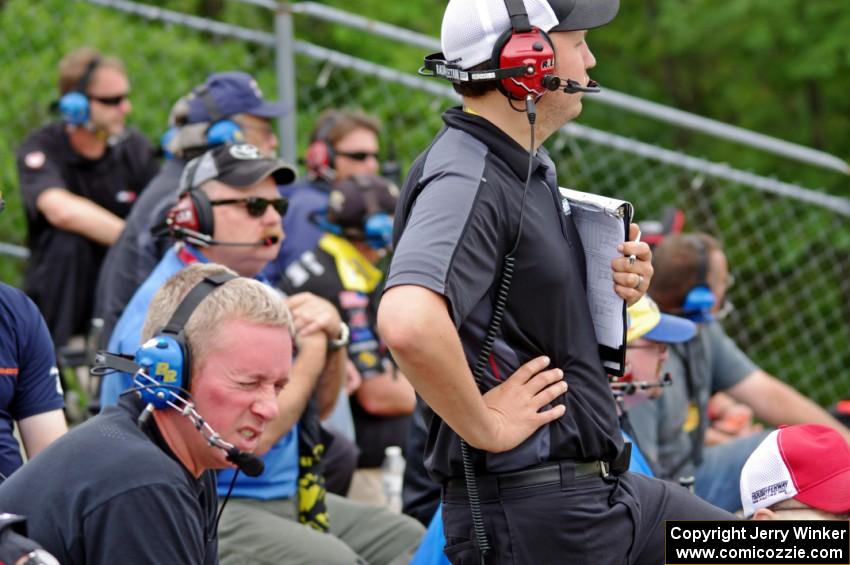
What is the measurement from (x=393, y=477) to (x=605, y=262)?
2.90m

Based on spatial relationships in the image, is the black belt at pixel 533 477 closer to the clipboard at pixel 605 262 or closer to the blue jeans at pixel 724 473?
the clipboard at pixel 605 262

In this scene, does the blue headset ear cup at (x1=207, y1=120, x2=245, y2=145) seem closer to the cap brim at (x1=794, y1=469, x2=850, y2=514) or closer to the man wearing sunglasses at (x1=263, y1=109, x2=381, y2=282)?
the man wearing sunglasses at (x1=263, y1=109, x2=381, y2=282)

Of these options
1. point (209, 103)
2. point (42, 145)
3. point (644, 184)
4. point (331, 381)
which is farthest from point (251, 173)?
point (644, 184)

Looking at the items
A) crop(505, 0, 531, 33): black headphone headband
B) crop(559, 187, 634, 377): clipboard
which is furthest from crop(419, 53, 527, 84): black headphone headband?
crop(559, 187, 634, 377): clipboard

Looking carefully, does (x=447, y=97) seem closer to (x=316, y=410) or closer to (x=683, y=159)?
(x=683, y=159)

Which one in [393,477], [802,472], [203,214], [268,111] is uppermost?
[268,111]

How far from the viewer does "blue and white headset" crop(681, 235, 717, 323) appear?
226 inches

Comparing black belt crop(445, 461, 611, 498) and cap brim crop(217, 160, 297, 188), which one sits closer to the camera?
black belt crop(445, 461, 611, 498)

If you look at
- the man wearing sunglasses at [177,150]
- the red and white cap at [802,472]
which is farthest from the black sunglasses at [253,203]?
the red and white cap at [802,472]

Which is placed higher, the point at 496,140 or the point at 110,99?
the point at 110,99

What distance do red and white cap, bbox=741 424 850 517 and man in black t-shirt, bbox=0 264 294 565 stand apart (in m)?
1.38

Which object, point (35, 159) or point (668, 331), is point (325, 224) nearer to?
point (35, 159)

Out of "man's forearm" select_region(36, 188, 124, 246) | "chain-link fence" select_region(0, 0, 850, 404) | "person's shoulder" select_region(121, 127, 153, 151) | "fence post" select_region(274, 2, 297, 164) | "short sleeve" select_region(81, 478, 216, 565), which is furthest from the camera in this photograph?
"chain-link fence" select_region(0, 0, 850, 404)

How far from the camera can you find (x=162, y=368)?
296 cm
